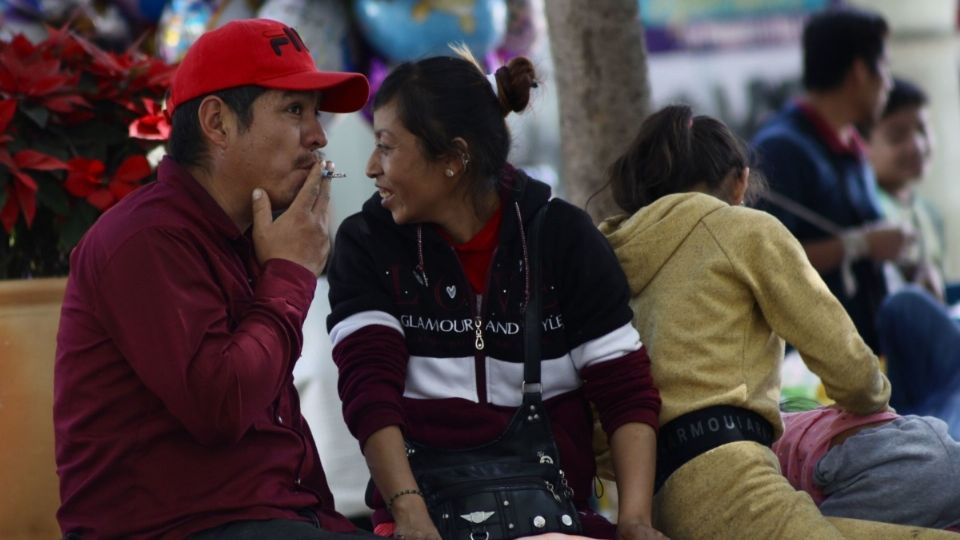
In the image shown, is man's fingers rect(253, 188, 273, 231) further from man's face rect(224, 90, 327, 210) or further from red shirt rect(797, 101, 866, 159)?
red shirt rect(797, 101, 866, 159)

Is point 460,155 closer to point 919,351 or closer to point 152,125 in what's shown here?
point 152,125

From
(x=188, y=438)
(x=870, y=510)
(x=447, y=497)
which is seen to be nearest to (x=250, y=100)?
(x=188, y=438)

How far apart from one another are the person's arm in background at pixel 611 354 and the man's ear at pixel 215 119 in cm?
79

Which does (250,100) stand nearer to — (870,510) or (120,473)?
(120,473)

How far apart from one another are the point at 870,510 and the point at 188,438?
5.01 ft

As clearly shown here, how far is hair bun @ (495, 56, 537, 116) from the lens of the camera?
3.27 m

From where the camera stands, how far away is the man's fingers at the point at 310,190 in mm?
2873

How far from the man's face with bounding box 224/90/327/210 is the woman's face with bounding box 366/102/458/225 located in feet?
1.02

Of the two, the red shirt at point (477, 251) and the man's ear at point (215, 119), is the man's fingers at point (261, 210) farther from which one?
the red shirt at point (477, 251)

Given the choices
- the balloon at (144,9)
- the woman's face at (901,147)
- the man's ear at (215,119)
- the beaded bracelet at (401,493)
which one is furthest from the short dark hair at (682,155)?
the woman's face at (901,147)

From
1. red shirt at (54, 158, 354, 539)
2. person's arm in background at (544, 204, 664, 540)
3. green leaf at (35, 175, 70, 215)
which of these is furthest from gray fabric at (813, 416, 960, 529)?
green leaf at (35, 175, 70, 215)

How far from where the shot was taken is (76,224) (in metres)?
3.72

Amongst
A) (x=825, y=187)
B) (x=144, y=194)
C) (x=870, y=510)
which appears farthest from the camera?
(x=825, y=187)

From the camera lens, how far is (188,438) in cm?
270
